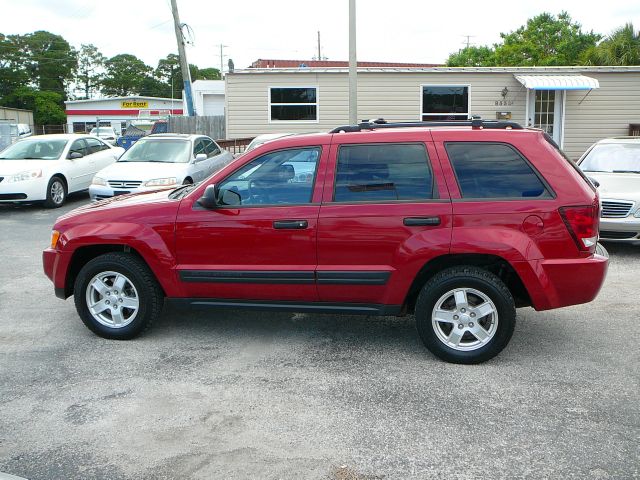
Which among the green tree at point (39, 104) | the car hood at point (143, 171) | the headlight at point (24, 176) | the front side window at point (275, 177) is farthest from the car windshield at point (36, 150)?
the green tree at point (39, 104)

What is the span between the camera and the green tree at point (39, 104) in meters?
78.9

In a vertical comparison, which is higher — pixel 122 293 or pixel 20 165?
pixel 20 165

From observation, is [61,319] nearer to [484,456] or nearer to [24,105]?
[484,456]

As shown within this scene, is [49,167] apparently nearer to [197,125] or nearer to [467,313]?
[467,313]

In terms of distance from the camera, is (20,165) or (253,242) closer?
(253,242)

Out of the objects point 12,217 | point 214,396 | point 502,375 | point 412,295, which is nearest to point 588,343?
point 502,375

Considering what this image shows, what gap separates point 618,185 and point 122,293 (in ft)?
21.7

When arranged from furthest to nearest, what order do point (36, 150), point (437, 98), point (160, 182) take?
point (437, 98) < point (36, 150) < point (160, 182)

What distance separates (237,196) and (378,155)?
1.14 metres

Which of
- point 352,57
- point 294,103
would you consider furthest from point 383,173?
point 294,103

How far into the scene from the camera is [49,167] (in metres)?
13.0

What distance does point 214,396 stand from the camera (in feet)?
13.9

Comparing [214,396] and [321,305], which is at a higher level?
[321,305]

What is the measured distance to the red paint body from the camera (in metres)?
4.54
